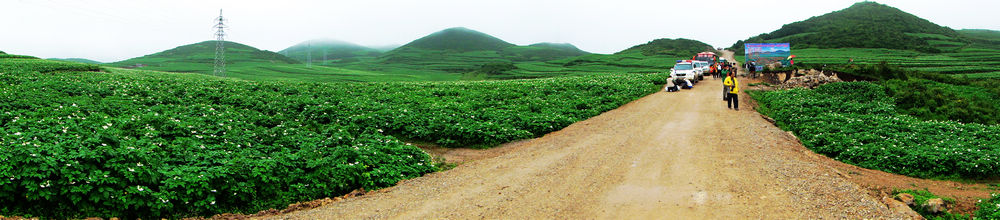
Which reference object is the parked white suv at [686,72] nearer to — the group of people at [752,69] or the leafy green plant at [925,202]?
the group of people at [752,69]

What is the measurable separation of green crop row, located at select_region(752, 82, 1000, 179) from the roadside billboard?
26.2m

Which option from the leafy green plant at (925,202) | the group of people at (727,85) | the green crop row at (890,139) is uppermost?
the group of people at (727,85)

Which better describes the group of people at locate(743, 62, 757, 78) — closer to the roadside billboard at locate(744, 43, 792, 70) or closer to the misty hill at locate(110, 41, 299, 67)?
the roadside billboard at locate(744, 43, 792, 70)

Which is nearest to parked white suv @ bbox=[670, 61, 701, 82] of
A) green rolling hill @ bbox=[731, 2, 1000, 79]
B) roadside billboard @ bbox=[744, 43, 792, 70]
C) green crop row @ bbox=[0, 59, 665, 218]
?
roadside billboard @ bbox=[744, 43, 792, 70]

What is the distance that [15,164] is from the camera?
8781 millimetres

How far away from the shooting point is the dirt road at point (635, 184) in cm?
988

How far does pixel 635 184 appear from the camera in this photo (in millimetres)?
11602

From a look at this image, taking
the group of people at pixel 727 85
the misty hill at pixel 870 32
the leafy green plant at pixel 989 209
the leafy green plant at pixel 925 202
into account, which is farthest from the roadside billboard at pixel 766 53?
the misty hill at pixel 870 32

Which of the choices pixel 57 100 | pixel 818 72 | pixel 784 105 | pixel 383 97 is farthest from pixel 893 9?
pixel 57 100

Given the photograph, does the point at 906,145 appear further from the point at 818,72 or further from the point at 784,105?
the point at 818,72

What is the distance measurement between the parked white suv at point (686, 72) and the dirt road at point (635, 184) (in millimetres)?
22263

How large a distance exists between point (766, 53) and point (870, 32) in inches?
3785

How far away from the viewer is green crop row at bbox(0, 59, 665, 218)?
8.89 metres

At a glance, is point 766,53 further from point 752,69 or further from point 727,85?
point 727,85
